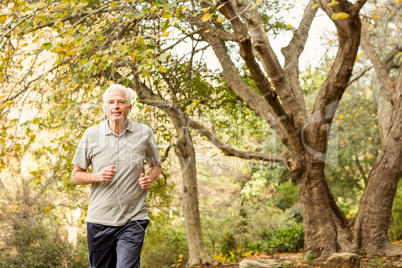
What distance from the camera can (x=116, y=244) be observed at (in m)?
3.14

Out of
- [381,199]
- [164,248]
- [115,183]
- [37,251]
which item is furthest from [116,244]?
[164,248]

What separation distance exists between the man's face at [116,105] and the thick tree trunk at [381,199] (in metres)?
5.73

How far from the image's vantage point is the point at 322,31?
50.2 feet

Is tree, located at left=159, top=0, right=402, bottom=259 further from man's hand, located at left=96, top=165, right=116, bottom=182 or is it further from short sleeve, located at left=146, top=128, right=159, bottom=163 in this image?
man's hand, located at left=96, top=165, right=116, bottom=182

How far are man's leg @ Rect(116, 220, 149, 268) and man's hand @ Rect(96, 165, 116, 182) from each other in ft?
1.25

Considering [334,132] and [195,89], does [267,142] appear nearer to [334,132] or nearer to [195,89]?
[334,132]

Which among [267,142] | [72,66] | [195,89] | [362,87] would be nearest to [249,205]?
[267,142]

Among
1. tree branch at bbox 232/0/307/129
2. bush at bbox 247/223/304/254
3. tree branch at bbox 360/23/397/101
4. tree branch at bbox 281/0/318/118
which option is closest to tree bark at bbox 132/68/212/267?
tree branch at bbox 281/0/318/118

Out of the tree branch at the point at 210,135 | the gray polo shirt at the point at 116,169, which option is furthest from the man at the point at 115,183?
the tree branch at the point at 210,135

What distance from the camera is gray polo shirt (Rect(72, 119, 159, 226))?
3057mm

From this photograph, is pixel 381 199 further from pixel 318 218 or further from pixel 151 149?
pixel 151 149

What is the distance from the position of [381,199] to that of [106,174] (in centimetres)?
593

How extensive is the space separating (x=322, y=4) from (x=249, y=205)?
43.2 ft

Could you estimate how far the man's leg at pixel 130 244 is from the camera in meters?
2.97
